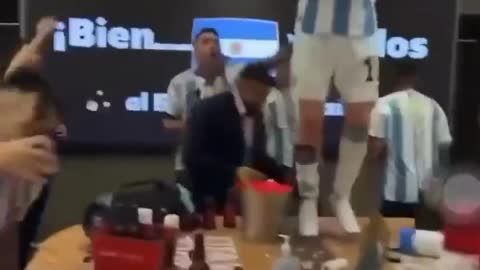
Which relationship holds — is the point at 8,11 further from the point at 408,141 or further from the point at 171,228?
the point at 171,228

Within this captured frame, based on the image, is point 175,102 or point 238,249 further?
point 175,102

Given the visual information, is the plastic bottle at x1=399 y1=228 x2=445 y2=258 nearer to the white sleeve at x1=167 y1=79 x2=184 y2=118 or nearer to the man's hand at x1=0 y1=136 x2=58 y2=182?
the man's hand at x1=0 y1=136 x2=58 y2=182

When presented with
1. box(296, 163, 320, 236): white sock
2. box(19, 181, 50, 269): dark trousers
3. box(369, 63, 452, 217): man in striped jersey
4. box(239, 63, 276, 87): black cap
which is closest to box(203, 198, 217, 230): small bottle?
box(296, 163, 320, 236): white sock

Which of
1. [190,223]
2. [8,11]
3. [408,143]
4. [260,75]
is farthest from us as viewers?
[8,11]

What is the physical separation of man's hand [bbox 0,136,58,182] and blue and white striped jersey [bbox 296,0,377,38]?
59cm

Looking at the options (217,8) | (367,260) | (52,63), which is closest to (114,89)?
(52,63)

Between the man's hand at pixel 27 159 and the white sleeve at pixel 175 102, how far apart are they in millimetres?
1980

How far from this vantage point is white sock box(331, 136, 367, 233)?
74.1 inches

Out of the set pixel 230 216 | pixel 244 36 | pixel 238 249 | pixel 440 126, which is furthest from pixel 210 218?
pixel 244 36

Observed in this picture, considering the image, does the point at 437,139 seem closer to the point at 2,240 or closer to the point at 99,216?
the point at 2,240

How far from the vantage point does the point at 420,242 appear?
192 centimetres

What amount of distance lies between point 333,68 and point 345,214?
0.35 meters

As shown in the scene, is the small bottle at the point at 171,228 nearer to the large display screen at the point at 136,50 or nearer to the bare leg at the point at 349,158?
the bare leg at the point at 349,158

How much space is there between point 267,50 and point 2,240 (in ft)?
5.10
